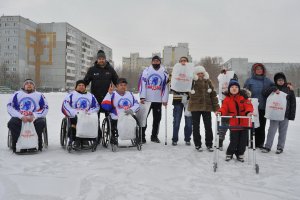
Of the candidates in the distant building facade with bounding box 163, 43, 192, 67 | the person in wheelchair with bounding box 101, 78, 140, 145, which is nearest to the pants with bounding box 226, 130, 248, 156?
the person in wheelchair with bounding box 101, 78, 140, 145

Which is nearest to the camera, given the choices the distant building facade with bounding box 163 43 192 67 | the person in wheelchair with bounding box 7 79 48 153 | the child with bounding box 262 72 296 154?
the person in wheelchair with bounding box 7 79 48 153

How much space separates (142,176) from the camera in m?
4.66

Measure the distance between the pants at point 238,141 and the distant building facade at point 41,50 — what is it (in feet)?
212

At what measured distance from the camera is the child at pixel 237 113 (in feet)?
18.6

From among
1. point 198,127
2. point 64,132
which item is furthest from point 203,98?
point 64,132

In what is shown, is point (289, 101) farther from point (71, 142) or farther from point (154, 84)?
point (71, 142)

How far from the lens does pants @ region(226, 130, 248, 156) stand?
567 cm

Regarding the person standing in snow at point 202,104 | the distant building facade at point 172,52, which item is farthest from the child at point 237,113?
the distant building facade at point 172,52

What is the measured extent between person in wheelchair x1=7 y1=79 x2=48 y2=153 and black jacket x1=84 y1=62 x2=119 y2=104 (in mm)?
1109

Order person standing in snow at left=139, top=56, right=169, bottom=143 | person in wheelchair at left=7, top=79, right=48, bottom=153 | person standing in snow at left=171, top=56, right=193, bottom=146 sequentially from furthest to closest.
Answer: person standing in snow at left=139, top=56, right=169, bottom=143 → person standing in snow at left=171, top=56, right=193, bottom=146 → person in wheelchair at left=7, top=79, right=48, bottom=153

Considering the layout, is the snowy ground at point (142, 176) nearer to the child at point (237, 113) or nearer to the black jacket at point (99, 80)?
the child at point (237, 113)

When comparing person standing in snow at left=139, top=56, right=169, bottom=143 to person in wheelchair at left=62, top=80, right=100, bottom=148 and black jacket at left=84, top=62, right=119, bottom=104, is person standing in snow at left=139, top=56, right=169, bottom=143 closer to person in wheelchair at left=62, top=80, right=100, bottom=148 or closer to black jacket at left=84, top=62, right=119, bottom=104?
black jacket at left=84, top=62, right=119, bottom=104

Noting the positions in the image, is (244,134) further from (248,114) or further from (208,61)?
(208,61)

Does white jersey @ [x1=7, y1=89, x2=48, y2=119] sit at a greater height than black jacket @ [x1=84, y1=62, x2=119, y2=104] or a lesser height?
lesser
